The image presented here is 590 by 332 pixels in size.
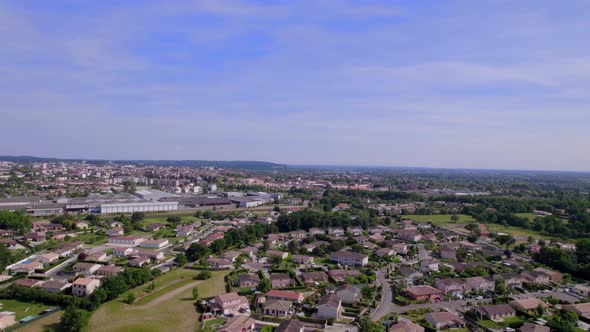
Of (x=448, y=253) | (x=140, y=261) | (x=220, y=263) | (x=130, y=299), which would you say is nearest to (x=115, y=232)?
(x=140, y=261)

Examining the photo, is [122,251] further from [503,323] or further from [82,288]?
[503,323]

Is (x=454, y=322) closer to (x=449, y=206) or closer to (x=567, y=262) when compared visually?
(x=567, y=262)

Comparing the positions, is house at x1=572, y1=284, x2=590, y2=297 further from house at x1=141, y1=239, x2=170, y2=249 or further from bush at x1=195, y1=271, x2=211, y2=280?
house at x1=141, y1=239, x2=170, y2=249

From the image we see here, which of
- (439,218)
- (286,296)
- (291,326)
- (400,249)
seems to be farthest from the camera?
(439,218)

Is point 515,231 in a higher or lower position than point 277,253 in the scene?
lower

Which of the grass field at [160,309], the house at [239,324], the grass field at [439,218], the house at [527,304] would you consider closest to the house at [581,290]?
the house at [527,304]

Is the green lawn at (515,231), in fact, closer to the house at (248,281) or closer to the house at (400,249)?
the house at (400,249)
